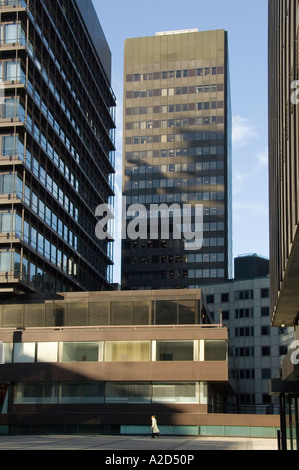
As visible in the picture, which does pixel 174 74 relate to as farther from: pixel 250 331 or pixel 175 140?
pixel 250 331

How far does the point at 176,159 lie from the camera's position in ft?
501

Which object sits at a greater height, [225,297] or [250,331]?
[225,297]

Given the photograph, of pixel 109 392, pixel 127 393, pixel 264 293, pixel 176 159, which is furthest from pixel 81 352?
pixel 176 159

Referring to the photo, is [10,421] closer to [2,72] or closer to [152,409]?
[152,409]

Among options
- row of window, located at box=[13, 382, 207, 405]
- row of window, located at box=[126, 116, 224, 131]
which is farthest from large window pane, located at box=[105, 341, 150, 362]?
row of window, located at box=[126, 116, 224, 131]

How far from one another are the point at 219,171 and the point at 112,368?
329 ft

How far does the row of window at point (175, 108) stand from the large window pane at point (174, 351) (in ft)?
350

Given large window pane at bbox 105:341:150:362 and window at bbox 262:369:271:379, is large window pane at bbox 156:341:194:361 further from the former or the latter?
window at bbox 262:369:271:379

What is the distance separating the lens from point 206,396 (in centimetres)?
5253

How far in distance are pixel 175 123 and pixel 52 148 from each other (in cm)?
8420

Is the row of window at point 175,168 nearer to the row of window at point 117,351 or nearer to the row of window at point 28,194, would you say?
the row of window at point 28,194

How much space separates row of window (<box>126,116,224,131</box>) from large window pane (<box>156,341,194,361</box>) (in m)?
104

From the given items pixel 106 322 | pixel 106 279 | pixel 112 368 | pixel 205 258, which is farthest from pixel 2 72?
pixel 205 258

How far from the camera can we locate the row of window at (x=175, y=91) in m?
154
